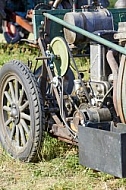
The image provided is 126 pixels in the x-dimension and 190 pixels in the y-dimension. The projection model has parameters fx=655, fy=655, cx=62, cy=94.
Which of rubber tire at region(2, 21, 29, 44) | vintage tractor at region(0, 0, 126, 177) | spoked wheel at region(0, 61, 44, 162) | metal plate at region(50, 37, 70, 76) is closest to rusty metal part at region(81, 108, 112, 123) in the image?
vintage tractor at region(0, 0, 126, 177)

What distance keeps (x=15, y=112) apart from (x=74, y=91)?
523 millimetres

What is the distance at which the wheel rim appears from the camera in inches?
212

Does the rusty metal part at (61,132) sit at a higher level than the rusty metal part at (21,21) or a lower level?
lower

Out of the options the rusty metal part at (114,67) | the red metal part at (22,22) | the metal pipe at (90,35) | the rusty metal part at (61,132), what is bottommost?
the rusty metal part at (61,132)

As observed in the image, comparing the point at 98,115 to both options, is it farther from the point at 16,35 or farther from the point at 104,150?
the point at 16,35

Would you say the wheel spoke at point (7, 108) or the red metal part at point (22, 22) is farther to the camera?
the red metal part at point (22, 22)

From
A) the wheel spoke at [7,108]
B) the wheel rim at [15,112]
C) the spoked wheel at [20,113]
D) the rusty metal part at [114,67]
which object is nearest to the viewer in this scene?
the rusty metal part at [114,67]

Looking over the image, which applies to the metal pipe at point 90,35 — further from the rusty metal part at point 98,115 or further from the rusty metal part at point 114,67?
the rusty metal part at point 98,115

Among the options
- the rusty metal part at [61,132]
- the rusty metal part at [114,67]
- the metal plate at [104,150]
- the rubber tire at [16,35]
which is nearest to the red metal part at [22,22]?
the rubber tire at [16,35]

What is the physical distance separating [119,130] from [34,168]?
38.5 inches

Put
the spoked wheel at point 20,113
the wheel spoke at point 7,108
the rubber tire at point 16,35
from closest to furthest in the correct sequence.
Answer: the spoked wheel at point 20,113
the wheel spoke at point 7,108
the rubber tire at point 16,35

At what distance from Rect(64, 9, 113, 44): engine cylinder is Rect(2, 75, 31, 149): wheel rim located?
0.58m

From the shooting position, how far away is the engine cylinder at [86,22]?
5270 millimetres

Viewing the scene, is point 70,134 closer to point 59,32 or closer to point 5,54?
point 59,32
